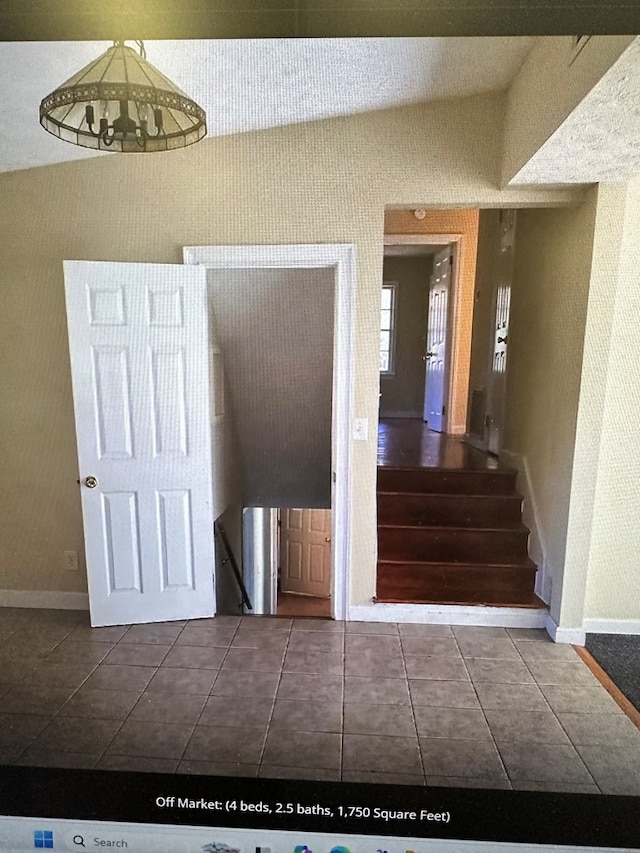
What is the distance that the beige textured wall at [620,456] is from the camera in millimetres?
1866

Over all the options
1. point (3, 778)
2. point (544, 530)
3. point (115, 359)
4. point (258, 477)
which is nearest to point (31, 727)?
point (3, 778)

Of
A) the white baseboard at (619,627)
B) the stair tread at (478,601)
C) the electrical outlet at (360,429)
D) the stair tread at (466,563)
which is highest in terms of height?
the electrical outlet at (360,429)

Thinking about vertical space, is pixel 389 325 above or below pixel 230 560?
above

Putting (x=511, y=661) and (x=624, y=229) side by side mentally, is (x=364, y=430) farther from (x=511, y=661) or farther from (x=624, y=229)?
(x=624, y=229)

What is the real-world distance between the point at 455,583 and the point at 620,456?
1010 millimetres

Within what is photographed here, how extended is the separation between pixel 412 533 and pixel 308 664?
0.95 metres

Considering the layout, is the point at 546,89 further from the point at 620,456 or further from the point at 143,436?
the point at 143,436

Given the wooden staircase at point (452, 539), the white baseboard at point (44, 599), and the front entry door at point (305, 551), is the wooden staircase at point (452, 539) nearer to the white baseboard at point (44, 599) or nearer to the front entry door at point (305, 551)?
the white baseboard at point (44, 599)

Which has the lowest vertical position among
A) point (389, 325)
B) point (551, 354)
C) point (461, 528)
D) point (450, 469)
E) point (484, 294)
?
point (461, 528)

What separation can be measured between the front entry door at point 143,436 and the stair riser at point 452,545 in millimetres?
984

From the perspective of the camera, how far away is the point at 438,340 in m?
4.43

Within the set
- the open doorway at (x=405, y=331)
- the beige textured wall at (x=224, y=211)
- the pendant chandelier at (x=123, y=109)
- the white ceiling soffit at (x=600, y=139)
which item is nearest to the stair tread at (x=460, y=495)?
the beige textured wall at (x=224, y=211)

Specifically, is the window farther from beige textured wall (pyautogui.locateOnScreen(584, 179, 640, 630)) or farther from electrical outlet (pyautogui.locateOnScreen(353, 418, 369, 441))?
beige textured wall (pyautogui.locateOnScreen(584, 179, 640, 630))

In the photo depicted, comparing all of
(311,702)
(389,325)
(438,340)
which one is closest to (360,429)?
(311,702)
